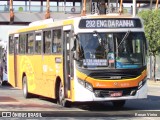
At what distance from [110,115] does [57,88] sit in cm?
321

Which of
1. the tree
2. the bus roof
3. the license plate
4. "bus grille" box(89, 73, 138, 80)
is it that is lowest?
the tree

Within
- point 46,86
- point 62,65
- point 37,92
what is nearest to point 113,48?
point 62,65

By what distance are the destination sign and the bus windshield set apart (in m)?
0.28

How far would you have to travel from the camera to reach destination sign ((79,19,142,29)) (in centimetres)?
1602

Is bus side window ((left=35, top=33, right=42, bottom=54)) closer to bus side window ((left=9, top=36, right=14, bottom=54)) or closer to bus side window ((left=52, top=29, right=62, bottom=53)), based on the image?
bus side window ((left=52, top=29, right=62, bottom=53))

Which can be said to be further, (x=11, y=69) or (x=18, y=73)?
(x=11, y=69)

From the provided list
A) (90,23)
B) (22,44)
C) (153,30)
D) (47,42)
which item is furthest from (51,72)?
(153,30)

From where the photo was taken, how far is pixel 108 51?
1577 cm

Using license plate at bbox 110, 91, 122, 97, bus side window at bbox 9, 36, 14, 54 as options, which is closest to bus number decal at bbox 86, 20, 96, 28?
license plate at bbox 110, 91, 122, 97

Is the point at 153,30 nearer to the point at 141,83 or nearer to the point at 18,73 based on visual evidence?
the point at 18,73

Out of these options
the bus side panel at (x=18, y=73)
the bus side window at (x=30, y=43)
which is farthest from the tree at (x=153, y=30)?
the bus side window at (x=30, y=43)

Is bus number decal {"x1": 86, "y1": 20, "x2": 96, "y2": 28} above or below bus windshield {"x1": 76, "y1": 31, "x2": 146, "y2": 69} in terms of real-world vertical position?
above

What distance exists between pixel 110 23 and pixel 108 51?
100 centimetres

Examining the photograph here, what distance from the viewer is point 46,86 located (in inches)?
736
